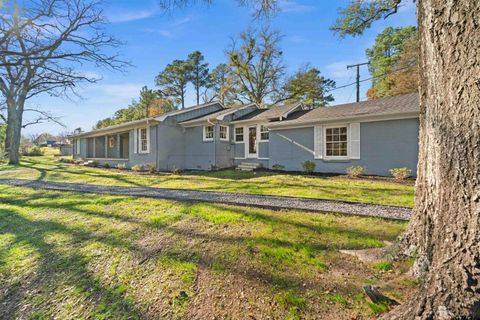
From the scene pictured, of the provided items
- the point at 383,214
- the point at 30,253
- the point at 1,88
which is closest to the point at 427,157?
the point at 383,214

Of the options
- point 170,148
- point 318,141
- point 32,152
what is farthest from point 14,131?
point 318,141

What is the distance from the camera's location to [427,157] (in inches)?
97.8

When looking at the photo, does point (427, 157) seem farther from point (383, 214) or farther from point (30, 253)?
point (30, 253)

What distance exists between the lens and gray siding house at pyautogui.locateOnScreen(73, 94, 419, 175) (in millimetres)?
9938

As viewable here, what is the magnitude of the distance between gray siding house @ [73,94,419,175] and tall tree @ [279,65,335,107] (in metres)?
14.1

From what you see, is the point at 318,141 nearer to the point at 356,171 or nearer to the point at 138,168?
the point at 356,171

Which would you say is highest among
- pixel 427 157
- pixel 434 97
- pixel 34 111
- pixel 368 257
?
pixel 34 111

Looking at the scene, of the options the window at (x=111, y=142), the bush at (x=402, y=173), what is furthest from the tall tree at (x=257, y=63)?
the bush at (x=402, y=173)

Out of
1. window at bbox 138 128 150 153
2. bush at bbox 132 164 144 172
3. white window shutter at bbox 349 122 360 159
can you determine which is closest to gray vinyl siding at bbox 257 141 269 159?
white window shutter at bbox 349 122 360 159

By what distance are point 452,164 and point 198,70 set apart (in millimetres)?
37162

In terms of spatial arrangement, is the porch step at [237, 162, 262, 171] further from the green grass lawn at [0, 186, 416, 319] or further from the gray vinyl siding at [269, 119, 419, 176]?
the green grass lawn at [0, 186, 416, 319]

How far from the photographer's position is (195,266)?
318 centimetres

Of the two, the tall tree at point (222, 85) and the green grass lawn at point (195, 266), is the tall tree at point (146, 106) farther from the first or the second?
the green grass lawn at point (195, 266)

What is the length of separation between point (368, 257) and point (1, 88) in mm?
26458
